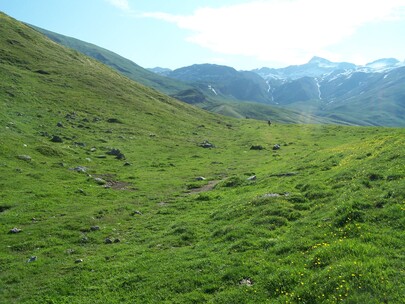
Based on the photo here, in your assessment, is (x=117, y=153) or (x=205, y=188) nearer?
(x=205, y=188)

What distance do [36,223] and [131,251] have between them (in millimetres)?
9983

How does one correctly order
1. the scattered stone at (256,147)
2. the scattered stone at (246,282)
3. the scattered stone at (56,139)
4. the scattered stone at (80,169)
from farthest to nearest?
1. the scattered stone at (256,147)
2. the scattered stone at (56,139)
3. the scattered stone at (80,169)
4. the scattered stone at (246,282)

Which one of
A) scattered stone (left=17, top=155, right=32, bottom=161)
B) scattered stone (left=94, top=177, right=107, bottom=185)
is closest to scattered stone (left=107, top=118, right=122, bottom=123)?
scattered stone (left=17, top=155, right=32, bottom=161)

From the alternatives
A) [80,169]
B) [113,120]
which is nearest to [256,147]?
[113,120]

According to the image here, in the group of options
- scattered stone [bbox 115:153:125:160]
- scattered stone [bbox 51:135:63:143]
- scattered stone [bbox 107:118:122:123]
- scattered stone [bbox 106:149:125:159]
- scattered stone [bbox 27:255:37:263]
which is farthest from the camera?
scattered stone [bbox 107:118:122:123]

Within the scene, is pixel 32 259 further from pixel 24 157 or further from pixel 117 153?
pixel 117 153

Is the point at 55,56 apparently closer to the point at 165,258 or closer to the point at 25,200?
A: the point at 25,200

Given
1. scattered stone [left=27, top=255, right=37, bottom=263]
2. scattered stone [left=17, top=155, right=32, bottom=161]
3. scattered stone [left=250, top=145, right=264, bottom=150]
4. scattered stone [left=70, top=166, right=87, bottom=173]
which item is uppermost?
scattered stone [left=250, top=145, right=264, bottom=150]

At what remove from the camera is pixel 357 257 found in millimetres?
14523

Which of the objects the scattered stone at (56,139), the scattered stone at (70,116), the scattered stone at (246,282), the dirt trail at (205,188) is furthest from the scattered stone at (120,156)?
the scattered stone at (246,282)

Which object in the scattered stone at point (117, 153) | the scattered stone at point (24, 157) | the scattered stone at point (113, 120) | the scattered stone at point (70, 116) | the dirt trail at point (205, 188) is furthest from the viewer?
the scattered stone at point (113, 120)

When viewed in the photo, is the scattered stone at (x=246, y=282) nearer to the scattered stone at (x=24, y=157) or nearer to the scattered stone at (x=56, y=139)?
the scattered stone at (x=24, y=157)

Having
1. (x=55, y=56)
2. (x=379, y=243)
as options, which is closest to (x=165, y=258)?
(x=379, y=243)

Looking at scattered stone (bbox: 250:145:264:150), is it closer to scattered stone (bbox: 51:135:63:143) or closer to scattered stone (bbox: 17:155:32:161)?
scattered stone (bbox: 51:135:63:143)
